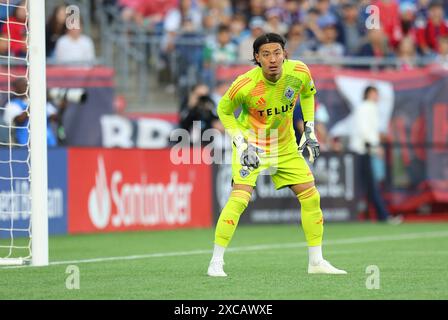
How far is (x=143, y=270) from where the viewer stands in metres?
11.0

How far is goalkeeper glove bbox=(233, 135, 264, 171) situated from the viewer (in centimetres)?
1017

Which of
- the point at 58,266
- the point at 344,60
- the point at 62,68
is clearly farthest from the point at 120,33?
the point at 58,266

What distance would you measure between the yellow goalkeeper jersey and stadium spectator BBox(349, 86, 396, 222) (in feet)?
32.9

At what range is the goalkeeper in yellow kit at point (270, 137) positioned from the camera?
10.2m

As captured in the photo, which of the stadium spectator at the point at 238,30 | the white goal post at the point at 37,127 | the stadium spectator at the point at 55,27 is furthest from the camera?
the stadium spectator at the point at 238,30

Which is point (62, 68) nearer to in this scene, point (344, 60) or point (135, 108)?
point (135, 108)

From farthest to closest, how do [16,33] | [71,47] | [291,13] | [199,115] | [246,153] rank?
[291,13]
[71,47]
[199,115]
[16,33]
[246,153]

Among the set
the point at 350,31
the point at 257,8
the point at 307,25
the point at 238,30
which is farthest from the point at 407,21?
the point at 238,30

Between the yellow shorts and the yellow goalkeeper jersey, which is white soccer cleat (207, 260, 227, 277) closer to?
the yellow shorts

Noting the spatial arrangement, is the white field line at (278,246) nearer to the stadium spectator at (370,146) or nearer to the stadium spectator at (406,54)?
the stadium spectator at (370,146)

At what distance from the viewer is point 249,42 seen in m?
20.9

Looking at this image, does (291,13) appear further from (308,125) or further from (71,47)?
(308,125)

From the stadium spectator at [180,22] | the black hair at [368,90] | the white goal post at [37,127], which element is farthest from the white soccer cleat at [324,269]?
the stadium spectator at [180,22]

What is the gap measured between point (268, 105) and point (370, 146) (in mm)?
10620
